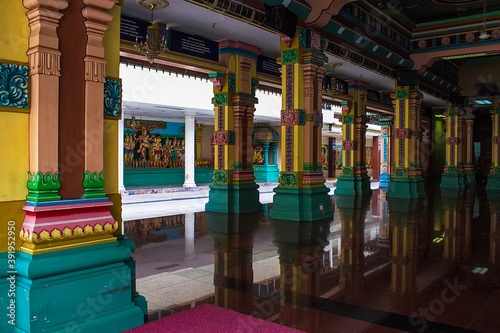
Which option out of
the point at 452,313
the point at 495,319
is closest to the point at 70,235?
the point at 452,313

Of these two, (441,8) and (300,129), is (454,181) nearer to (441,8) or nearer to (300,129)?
(441,8)

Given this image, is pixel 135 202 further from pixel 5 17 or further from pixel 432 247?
pixel 5 17

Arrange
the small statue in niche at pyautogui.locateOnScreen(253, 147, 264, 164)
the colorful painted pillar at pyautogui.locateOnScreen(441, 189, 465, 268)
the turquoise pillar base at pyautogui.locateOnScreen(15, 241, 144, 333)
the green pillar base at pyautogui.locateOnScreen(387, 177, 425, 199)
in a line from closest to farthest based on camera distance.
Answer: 1. the turquoise pillar base at pyautogui.locateOnScreen(15, 241, 144, 333)
2. the colorful painted pillar at pyautogui.locateOnScreen(441, 189, 465, 268)
3. the green pillar base at pyautogui.locateOnScreen(387, 177, 425, 199)
4. the small statue in niche at pyautogui.locateOnScreen(253, 147, 264, 164)

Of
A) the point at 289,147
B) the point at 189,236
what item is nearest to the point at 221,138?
the point at 289,147

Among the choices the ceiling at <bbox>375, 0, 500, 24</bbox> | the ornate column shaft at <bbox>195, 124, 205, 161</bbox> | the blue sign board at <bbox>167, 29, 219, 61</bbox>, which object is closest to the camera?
the blue sign board at <bbox>167, 29, 219, 61</bbox>

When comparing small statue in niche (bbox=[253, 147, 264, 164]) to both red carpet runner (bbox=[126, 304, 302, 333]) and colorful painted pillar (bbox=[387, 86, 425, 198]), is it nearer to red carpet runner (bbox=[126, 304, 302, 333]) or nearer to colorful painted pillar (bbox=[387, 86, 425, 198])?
colorful painted pillar (bbox=[387, 86, 425, 198])

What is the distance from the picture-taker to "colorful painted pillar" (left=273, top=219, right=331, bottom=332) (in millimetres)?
2807

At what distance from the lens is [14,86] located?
2334mm

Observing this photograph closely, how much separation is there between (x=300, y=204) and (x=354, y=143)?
21.1 ft

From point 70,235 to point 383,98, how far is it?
13633mm

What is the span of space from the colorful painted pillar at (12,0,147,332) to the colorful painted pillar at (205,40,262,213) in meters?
5.32

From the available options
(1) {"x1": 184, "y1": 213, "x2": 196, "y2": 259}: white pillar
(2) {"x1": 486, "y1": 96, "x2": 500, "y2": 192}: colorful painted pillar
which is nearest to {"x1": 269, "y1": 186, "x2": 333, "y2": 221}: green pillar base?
(1) {"x1": 184, "y1": 213, "x2": 196, "y2": 259}: white pillar

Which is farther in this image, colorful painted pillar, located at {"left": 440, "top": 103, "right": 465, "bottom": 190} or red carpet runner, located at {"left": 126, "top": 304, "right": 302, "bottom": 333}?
colorful painted pillar, located at {"left": 440, "top": 103, "right": 465, "bottom": 190}

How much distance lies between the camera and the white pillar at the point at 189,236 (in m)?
4.74
